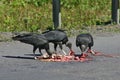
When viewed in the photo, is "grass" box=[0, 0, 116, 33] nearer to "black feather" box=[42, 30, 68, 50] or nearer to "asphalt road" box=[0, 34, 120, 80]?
"asphalt road" box=[0, 34, 120, 80]

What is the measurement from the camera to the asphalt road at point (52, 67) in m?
8.78

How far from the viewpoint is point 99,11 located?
19.0 meters

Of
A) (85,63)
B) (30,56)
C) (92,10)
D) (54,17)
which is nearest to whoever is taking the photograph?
(85,63)

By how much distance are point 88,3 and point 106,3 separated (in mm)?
936

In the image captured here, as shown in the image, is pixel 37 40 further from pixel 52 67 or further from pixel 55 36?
pixel 52 67

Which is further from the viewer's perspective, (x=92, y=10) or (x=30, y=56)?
(x=92, y=10)

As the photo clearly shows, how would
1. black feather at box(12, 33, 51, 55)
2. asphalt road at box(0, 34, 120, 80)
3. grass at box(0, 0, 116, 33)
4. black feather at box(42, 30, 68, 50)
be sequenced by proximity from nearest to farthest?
1. asphalt road at box(0, 34, 120, 80)
2. black feather at box(12, 33, 51, 55)
3. black feather at box(42, 30, 68, 50)
4. grass at box(0, 0, 116, 33)

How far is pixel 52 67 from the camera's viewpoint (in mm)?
9680

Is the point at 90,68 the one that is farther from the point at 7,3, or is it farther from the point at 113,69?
the point at 7,3

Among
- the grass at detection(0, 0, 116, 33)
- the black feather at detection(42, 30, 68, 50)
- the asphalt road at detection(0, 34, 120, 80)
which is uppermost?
the black feather at detection(42, 30, 68, 50)

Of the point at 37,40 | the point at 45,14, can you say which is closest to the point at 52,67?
the point at 37,40

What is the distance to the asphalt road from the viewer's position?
8.78 metres

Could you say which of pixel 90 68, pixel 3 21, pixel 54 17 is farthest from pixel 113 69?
pixel 3 21

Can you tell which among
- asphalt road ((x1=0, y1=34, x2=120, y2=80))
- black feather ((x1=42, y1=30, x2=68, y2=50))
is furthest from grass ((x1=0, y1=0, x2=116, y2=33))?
black feather ((x1=42, y1=30, x2=68, y2=50))
